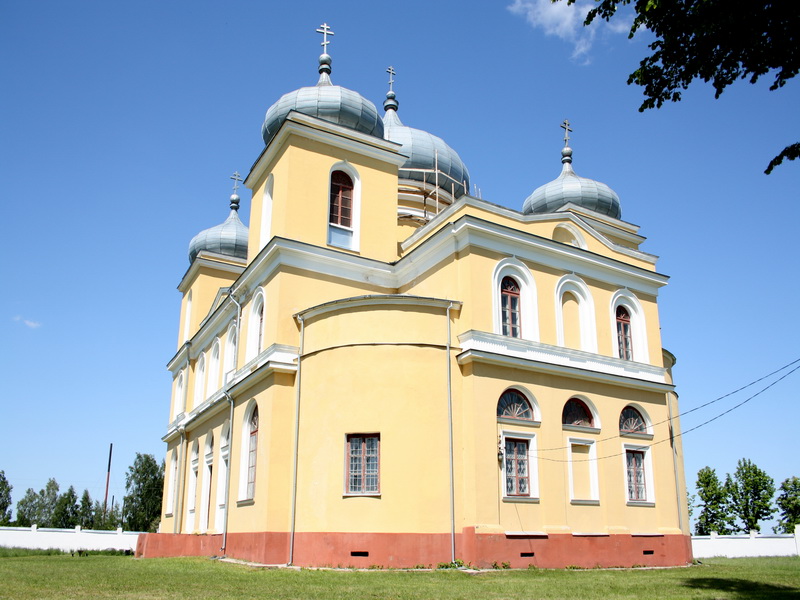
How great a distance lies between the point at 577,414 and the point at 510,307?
331 cm

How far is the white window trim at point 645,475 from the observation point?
768 inches

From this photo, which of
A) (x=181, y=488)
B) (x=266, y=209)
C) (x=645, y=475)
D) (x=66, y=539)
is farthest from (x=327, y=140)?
(x=66, y=539)

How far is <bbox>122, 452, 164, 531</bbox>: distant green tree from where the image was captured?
51.5 m

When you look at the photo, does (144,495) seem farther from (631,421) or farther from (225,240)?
(631,421)

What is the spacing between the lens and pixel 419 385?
17406 millimetres

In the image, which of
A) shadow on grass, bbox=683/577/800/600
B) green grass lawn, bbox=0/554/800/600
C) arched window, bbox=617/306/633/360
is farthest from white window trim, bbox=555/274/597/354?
shadow on grass, bbox=683/577/800/600

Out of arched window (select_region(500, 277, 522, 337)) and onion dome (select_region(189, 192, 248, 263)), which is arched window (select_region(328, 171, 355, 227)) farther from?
onion dome (select_region(189, 192, 248, 263))

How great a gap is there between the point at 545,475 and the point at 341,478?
4.91 metres

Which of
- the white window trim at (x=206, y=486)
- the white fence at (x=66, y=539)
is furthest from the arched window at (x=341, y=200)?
the white fence at (x=66, y=539)

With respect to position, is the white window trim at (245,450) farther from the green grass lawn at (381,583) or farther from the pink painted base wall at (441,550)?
the green grass lawn at (381,583)

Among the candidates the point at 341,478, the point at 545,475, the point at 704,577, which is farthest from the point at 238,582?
the point at 704,577

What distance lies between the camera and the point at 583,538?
1805 cm

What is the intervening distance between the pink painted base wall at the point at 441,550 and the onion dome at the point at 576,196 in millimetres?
12379

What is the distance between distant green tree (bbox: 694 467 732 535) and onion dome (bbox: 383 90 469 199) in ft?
97.4
